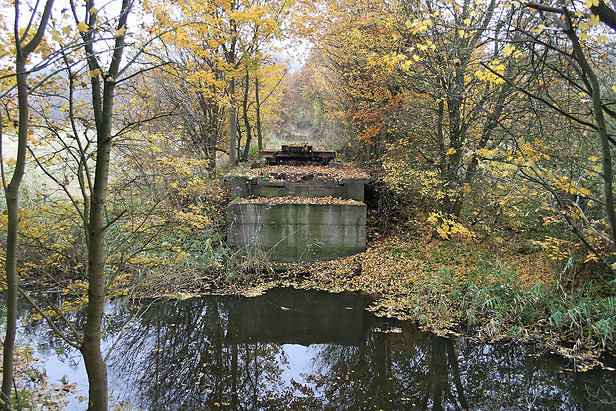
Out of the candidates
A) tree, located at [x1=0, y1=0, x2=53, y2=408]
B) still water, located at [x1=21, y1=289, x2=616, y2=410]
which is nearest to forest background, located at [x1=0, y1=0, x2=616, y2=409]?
tree, located at [x1=0, y1=0, x2=53, y2=408]

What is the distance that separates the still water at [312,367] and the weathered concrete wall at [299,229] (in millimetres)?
2827

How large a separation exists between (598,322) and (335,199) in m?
6.03

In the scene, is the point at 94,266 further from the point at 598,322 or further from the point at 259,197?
the point at 259,197

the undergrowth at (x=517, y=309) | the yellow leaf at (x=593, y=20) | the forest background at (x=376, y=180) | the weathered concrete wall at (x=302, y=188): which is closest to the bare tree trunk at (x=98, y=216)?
the forest background at (x=376, y=180)

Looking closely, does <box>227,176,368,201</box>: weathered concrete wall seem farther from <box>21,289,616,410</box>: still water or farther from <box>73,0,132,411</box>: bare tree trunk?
<box>73,0,132,411</box>: bare tree trunk

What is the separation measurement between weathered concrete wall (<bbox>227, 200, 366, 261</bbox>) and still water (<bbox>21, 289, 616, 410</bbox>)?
283cm

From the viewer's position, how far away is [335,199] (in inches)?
402

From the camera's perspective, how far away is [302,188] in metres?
10.3

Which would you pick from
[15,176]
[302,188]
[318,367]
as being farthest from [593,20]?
[302,188]

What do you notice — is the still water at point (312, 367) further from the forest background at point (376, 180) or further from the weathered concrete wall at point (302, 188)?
the weathered concrete wall at point (302, 188)

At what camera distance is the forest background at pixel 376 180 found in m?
3.42

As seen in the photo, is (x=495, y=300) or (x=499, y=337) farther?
(x=495, y=300)

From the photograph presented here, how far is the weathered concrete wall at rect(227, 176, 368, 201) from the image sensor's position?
33.5ft

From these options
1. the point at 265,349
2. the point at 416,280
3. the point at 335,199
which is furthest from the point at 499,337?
the point at 335,199
